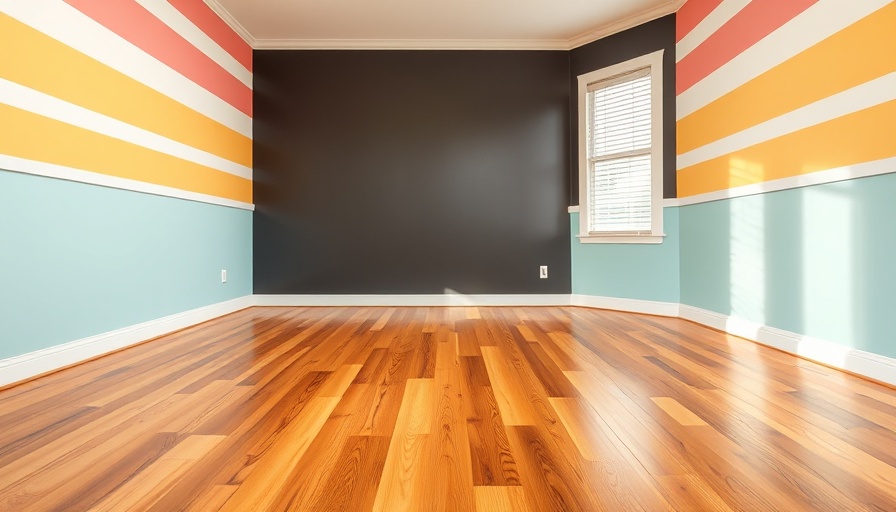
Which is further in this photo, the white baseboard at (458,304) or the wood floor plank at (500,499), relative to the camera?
the white baseboard at (458,304)

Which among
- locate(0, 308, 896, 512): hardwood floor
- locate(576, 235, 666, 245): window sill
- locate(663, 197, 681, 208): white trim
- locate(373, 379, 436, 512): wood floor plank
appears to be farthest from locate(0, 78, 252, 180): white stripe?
locate(663, 197, 681, 208): white trim

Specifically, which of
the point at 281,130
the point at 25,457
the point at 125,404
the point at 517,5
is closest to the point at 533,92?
the point at 517,5

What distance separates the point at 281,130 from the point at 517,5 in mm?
2675

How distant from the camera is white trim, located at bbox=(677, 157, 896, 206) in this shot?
2154 mm

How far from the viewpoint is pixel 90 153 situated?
2.66 m

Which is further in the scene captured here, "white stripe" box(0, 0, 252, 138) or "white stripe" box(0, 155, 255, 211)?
"white stripe" box(0, 0, 252, 138)

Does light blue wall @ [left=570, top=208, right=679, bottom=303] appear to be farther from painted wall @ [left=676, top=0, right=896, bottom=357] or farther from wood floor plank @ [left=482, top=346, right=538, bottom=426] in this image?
wood floor plank @ [left=482, top=346, right=538, bottom=426]

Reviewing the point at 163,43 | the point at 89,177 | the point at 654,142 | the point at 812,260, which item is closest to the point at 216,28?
the point at 163,43

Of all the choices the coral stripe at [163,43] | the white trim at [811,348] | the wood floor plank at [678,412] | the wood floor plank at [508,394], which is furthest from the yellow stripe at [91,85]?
the white trim at [811,348]

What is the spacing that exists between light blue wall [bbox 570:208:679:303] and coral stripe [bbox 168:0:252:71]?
3.74 metres

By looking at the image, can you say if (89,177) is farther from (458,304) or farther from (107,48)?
(458,304)

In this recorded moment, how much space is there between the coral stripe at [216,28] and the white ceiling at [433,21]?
83mm

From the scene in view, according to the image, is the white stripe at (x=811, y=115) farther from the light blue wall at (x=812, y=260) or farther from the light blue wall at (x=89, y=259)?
the light blue wall at (x=89, y=259)

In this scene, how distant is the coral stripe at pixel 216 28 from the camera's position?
145 inches
